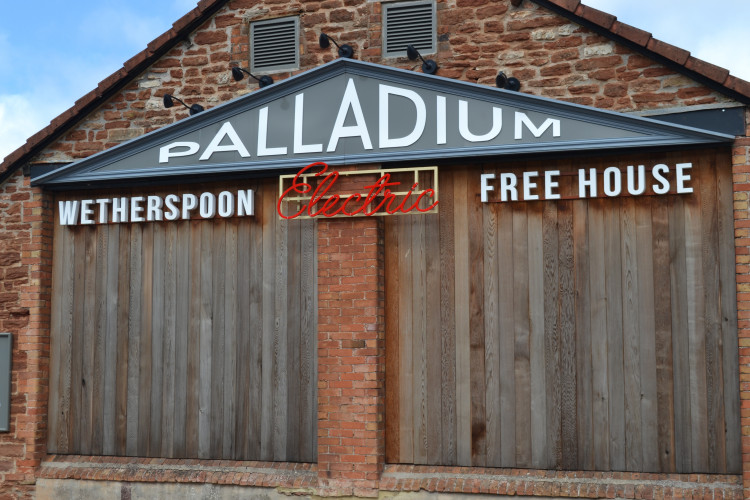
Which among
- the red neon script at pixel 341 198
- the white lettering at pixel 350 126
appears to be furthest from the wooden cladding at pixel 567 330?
the white lettering at pixel 350 126

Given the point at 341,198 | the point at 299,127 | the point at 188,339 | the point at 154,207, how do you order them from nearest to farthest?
the point at 341,198 → the point at 299,127 → the point at 188,339 → the point at 154,207

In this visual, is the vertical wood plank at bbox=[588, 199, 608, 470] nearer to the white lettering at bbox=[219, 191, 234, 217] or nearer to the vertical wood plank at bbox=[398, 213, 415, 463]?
the vertical wood plank at bbox=[398, 213, 415, 463]

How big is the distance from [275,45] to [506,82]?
2712mm

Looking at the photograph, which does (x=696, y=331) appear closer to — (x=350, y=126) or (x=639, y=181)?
(x=639, y=181)

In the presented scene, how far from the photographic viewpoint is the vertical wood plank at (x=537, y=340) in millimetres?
8570

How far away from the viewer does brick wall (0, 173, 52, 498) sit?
10094 millimetres

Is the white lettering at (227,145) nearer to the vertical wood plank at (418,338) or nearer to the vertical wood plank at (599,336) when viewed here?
the vertical wood plank at (418,338)

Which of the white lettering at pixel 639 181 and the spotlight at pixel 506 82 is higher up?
the spotlight at pixel 506 82

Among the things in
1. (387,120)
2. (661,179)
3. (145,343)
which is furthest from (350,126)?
(145,343)

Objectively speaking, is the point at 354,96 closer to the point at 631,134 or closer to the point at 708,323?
the point at 631,134

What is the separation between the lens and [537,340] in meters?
8.66

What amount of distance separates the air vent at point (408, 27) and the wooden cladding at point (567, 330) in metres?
1.44

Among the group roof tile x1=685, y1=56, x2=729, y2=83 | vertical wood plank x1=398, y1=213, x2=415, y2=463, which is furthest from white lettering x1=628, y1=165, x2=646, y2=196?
vertical wood plank x1=398, y1=213, x2=415, y2=463

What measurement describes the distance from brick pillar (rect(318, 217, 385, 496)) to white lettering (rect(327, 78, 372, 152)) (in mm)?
841
